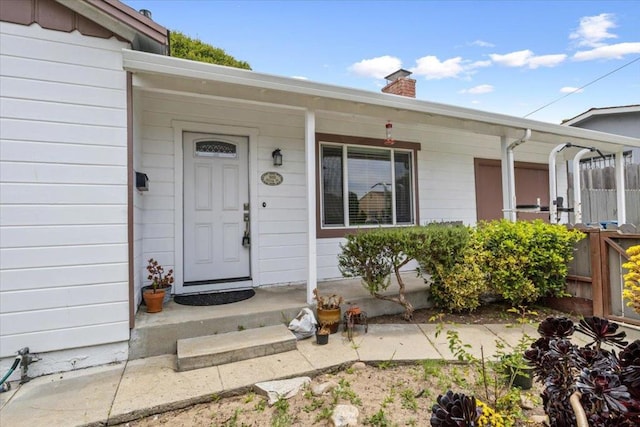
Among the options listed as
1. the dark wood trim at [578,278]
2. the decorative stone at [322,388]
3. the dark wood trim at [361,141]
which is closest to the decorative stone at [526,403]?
the decorative stone at [322,388]

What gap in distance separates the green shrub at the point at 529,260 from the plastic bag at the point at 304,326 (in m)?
2.31

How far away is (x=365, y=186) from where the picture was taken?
538 centimetres

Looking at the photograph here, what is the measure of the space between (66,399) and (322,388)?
6.06 feet

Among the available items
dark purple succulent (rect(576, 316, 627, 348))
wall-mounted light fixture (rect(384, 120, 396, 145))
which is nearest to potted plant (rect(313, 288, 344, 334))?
dark purple succulent (rect(576, 316, 627, 348))

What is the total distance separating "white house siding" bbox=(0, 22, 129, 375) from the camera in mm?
2590

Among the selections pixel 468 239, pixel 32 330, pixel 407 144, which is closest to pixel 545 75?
pixel 407 144

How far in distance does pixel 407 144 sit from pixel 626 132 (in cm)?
870

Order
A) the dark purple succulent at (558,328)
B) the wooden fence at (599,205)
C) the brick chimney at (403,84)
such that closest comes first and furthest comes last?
the dark purple succulent at (558,328), the brick chimney at (403,84), the wooden fence at (599,205)

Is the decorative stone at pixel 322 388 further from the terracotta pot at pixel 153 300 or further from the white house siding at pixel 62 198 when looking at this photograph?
the terracotta pot at pixel 153 300

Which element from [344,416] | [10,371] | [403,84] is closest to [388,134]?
[403,84]

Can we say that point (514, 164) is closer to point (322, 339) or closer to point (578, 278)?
point (578, 278)

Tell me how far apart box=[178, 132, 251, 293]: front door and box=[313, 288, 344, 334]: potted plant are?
1.40 meters

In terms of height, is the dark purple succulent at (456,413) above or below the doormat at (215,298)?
above

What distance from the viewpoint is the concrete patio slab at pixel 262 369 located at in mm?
2523
